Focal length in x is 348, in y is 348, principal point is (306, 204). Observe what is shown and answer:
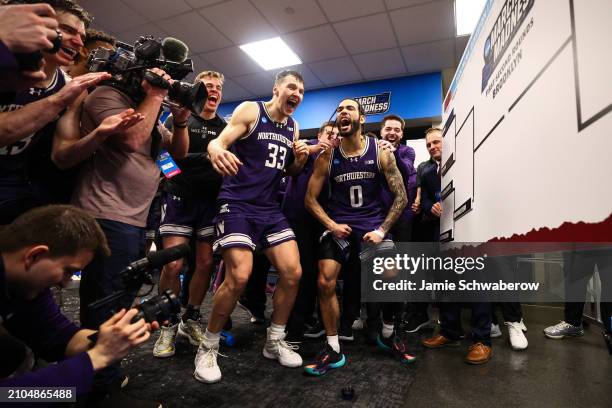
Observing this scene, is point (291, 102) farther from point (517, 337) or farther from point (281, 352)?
point (517, 337)

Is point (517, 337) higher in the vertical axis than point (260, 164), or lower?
lower

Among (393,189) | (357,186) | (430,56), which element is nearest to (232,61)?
(430,56)

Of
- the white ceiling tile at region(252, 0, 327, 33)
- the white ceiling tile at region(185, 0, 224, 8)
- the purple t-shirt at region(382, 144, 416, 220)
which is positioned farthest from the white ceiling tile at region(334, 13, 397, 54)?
the purple t-shirt at region(382, 144, 416, 220)

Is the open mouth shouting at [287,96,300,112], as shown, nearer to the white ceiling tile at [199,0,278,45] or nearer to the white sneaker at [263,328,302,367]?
the white sneaker at [263,328,302,367]

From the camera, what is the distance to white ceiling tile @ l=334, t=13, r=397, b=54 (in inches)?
165

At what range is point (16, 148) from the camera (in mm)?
1161

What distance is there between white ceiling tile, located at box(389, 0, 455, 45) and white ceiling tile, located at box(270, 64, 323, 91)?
150 cm

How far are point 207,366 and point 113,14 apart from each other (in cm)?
461

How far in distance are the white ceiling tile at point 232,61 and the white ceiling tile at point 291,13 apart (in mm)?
948

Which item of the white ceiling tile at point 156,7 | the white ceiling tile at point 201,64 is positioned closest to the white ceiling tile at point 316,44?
the white ceiling tile at point 156,7

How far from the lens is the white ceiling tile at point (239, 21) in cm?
409

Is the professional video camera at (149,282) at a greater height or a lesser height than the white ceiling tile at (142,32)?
lesser

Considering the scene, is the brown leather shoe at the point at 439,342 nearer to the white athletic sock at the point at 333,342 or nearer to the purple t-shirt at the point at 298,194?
the white athletic sock at the point at 333,342

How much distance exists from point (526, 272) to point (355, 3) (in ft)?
10.7
